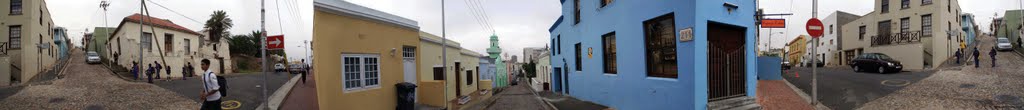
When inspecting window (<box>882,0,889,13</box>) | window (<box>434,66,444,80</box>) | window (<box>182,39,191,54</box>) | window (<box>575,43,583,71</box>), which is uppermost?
window (<box>882,0,889,13</box>)

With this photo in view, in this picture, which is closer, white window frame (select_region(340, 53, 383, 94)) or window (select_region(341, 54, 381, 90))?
white window frame (select_region(340, 53, 383, 94))

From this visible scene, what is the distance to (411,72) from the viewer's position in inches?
418

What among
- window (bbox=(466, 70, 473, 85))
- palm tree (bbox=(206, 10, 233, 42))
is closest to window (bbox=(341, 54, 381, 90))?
window (bbox=(466, 70, 473, 85))

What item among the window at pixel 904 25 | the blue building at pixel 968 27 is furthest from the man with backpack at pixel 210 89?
the blue building at pixel 968 27

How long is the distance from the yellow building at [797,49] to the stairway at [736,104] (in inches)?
1107

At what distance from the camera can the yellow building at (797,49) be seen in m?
32.5

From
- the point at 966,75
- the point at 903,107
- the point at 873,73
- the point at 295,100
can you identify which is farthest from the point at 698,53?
the point at 873,73

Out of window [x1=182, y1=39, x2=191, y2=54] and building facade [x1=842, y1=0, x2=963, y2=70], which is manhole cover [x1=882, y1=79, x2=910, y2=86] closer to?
building facade [x1=842, y1=0, x2=963, y2=70]

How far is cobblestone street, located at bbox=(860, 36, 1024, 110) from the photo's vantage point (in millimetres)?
7781

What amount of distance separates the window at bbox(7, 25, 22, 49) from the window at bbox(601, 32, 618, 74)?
17.2 m

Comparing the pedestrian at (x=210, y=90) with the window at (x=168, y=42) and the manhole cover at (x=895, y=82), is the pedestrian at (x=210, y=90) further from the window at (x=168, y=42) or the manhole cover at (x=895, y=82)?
the window at (x=168, y=42)

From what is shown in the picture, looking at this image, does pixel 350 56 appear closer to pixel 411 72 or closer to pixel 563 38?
pixel 411 72

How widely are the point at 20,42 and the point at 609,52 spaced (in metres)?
17.3

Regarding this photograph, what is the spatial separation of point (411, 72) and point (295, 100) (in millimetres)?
3320
